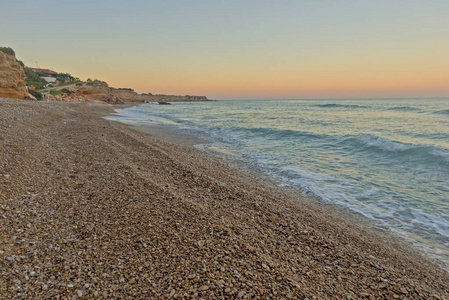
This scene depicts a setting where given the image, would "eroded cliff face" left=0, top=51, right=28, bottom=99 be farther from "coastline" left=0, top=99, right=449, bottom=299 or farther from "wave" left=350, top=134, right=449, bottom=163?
"wave" left=350, top=134, right=449, bottom=163

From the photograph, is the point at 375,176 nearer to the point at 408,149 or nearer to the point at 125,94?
the point at 408,149

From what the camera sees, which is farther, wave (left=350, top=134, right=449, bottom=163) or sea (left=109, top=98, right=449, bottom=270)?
wave (left=350, top=134, right=449, bottom=163)

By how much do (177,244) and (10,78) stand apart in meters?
28.4

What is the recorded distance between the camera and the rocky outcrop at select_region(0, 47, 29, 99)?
21625mm

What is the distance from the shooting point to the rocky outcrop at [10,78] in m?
21.6

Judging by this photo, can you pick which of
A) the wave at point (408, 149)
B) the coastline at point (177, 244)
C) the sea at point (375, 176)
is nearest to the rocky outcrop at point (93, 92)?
the sea at point (375, 176)

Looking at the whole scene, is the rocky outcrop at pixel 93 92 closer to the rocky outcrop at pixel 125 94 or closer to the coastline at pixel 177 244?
the rocky outcrop at pixel 125 94

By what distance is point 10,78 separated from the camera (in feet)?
73.0

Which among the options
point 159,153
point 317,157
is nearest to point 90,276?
point 159,153

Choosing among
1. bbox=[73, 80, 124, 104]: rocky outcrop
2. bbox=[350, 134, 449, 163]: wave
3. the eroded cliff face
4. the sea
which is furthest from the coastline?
bbox=[73, 80, 124, 104]: rocky outcrop

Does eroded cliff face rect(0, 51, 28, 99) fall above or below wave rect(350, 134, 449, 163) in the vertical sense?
above

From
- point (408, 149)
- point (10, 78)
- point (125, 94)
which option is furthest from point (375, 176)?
point (125, 94)

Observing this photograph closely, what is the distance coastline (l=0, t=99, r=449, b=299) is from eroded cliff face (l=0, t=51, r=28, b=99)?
2221 cm

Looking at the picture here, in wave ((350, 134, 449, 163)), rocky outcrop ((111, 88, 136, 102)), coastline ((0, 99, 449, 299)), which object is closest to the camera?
coastline ((0, 99, 449, 299))
